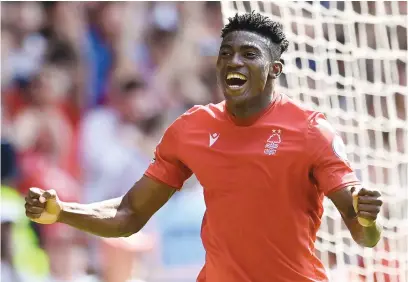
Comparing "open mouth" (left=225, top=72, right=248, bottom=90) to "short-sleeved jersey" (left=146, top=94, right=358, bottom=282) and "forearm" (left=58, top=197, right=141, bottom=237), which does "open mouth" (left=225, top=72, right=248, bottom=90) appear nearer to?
"short-sleeved jersey" (left=146, top=94, right=358, bottom=282)

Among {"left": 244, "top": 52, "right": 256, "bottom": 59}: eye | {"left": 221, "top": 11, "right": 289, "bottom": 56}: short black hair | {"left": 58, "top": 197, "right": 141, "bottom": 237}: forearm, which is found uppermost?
{"left": 221, "top": 11, "right": 289, "bottom": 56}: short black hair

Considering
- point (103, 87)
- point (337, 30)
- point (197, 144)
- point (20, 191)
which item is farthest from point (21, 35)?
point (197, 144)

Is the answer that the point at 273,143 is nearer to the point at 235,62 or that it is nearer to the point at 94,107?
the point at 235,62

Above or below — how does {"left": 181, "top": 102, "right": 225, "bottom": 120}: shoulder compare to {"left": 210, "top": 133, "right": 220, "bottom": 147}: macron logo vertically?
above

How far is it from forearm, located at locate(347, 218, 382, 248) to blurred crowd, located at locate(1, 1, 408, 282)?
129 inches

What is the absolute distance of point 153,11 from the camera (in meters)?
6.39

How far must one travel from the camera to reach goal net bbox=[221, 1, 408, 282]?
442 centimetres

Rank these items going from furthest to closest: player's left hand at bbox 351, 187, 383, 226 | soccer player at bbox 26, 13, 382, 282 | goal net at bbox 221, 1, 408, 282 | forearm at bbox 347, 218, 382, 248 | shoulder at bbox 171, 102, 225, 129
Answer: goal net at bbox 221, 1, 408, 282 → shoulder at bbox 171, 102, 225, 129 → soccer player at bbox 26, 13, 382, 282 → forearm at bbox 347, 218, 382, 248 → player's left hand at bbox 351, 187, 383, 226

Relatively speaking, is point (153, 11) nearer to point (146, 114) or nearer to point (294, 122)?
point (146, 114)

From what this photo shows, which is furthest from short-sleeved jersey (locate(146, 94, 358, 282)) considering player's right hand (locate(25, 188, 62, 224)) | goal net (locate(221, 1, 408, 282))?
goal net (locate(221, 1, 408, 282))

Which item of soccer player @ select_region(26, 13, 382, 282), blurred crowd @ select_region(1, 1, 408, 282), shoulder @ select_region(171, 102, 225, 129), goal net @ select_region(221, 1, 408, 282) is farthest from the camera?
blurred crowd @ select_region(1, 1, 408, 282)

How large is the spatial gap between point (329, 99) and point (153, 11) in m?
2.19

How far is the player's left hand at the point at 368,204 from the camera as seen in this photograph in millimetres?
2670

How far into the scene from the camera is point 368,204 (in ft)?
8.80
